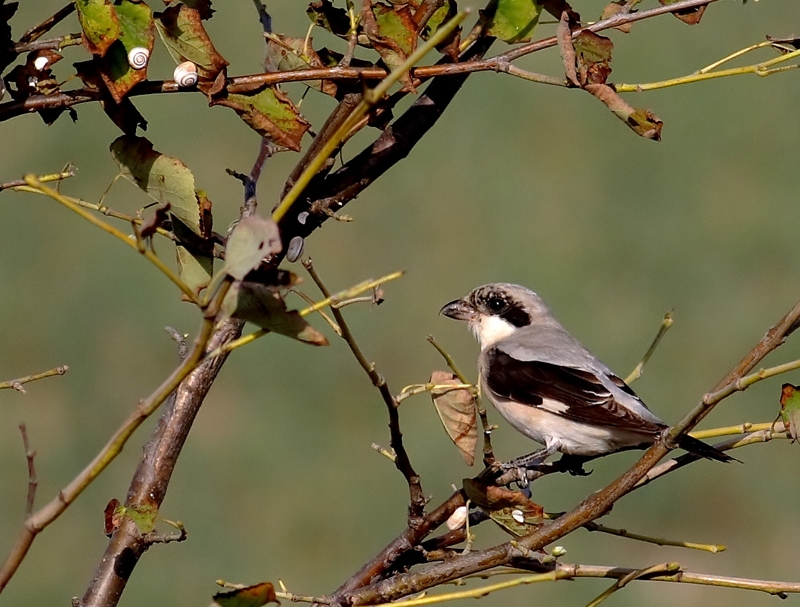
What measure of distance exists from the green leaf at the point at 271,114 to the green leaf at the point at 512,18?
14.1 inches

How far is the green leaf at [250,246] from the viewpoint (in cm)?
130

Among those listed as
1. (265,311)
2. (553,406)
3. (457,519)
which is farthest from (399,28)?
(553,406)

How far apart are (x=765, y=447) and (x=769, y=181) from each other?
3.35 m

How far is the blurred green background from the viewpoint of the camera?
7.54 metres

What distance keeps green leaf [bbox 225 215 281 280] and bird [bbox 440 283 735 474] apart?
95.0 inches

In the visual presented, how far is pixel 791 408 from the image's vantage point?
1830 mm

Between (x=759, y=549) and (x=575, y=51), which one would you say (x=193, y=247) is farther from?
(x=759, y=549)

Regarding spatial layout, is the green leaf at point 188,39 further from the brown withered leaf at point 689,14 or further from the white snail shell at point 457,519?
the white snail shell at point 457,519

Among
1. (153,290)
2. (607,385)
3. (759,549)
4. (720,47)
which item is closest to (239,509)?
(153,290)

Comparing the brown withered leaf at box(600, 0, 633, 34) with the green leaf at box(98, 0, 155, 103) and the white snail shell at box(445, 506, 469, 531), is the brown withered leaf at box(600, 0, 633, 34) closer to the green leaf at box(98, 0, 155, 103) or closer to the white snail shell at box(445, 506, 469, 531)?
the green leaf at box(98, 0, 155, 103)

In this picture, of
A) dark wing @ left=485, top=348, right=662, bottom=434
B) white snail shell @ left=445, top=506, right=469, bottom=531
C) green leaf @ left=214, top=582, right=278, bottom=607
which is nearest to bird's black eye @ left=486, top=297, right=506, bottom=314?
dark wing @ left=485, top=348, right=662, bottom=434

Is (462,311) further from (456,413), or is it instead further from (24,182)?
(24,182)

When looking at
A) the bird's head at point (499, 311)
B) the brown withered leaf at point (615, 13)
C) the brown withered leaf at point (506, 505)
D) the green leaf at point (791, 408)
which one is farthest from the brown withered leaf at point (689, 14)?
the bird's head at point (499, 311)

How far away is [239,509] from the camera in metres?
7.73
